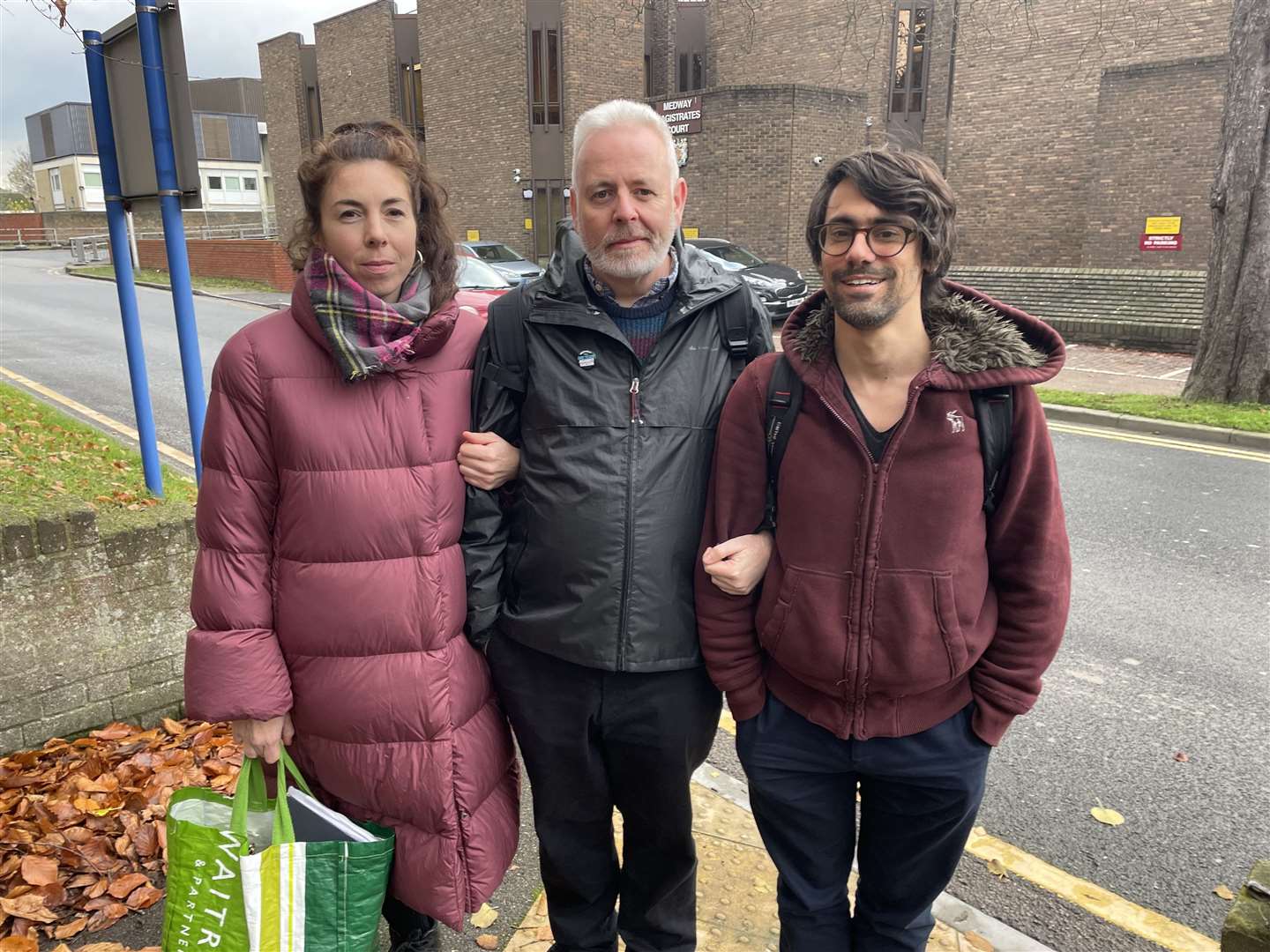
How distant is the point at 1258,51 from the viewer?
902 centimetres

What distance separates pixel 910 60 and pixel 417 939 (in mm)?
27614

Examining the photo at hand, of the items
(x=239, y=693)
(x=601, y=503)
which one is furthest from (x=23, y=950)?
(x=601, y=503)

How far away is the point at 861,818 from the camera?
1979 mm

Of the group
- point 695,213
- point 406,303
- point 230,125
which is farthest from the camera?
point 230,125

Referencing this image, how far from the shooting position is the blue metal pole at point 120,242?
4.05m

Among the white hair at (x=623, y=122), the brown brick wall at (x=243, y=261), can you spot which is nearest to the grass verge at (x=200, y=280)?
the brown brick wall at (x=243, y=261)

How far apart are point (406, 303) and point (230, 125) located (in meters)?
67.5

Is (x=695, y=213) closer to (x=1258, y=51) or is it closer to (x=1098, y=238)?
(x=1098, y=238)

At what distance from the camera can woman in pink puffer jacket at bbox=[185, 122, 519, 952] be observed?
1.90 m

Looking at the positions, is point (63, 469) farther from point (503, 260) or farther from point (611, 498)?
point (503, 260)

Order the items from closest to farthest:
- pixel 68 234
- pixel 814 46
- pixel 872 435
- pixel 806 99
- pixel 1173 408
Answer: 1. pixel 872 435
2. pixel 1173 408
3. pixel 806 99
4. pixel 814 46
5. pixel 68 234

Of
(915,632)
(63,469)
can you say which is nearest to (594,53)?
(63,469)

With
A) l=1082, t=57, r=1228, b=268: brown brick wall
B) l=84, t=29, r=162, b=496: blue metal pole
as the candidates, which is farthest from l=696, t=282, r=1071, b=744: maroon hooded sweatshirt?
l=1082, t=57, r=1228, b=268: brown brick wall

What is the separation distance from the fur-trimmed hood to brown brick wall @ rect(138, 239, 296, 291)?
2499 cm
